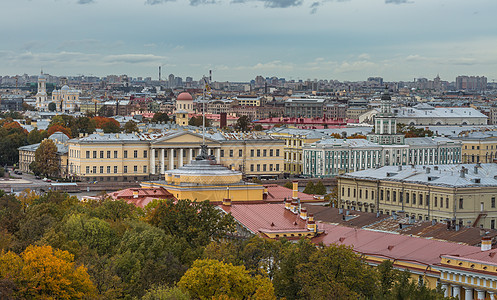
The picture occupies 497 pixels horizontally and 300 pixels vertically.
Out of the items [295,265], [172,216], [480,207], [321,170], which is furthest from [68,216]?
[321,170]

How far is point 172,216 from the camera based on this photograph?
37.7 meters

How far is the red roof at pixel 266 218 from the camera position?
3850 cm

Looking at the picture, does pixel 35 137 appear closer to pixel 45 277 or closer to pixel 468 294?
pixel 45 277

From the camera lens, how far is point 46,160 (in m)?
95.3

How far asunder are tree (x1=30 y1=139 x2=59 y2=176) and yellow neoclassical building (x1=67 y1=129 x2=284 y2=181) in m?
1.41

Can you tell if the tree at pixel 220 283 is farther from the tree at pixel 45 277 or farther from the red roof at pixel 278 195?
the red roof at pixel 278 195

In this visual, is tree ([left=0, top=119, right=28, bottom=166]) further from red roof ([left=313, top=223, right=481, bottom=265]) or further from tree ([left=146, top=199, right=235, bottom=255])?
red roof ([left=313, top=223, right=481, bottom=265])

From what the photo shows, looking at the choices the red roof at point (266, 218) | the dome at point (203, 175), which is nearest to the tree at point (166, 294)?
the red roof at point (266, 218)

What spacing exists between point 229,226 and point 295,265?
8359 millimetres

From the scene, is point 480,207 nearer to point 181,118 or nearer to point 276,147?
point 276,147

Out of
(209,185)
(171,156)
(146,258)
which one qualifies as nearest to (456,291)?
(146,258)

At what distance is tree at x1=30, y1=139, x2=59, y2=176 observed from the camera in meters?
94.1

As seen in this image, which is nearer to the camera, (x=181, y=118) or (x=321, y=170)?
(x=321, y=170)

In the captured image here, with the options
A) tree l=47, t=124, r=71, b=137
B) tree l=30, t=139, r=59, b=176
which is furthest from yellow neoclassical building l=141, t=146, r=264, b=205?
tree l=47, t=124, r=71, b=137
